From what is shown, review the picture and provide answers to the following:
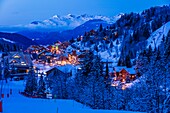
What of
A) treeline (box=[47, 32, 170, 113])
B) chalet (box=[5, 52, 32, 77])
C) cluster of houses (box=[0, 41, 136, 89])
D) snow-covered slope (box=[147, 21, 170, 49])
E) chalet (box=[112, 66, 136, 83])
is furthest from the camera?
snow-covered slope (box=[147, 21, 170, 49])

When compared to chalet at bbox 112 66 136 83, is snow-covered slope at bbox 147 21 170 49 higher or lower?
higher

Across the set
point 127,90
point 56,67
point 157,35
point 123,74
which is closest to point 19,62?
point 56,67

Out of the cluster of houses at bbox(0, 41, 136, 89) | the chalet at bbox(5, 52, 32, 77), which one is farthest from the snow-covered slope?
the chalet at bbox(5, 52, 32, 77)

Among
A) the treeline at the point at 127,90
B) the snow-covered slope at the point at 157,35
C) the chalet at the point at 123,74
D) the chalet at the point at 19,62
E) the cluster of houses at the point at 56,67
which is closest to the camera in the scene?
the treeline at the point at 127,90

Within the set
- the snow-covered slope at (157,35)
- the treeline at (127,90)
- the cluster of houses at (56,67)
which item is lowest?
the treeline at (127,90)

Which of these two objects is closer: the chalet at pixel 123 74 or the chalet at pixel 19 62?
the chalet at pixel 123 74

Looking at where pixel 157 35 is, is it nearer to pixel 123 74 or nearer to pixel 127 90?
pixel 123 74

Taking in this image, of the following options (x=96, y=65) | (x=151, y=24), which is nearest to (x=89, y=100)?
(x=96, y=65)

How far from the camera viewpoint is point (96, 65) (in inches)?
2087

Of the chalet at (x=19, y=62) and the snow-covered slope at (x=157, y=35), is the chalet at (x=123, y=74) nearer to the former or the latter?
the chalet at (x=19, y=62)

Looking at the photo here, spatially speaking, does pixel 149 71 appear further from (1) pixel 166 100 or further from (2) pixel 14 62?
(2) pixel 14 62

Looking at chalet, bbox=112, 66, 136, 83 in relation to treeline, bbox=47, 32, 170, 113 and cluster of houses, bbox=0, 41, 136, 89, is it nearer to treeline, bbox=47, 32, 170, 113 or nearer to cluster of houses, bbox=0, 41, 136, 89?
cluster of houses, bbox=0, 41, 136, 89

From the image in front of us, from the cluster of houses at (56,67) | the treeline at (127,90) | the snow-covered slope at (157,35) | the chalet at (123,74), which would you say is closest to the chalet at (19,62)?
the cluster of houses at (56,67)

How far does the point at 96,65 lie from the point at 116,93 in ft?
30.0
